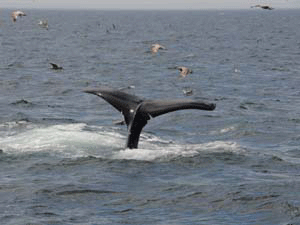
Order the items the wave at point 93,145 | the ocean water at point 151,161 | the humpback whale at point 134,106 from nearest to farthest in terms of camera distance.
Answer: the ocean water at point 151,161 → the humpback whale at point 134,106 → the wave at point 93,145

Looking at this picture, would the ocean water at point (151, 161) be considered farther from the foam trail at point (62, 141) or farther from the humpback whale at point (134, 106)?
the humpback whale at point (134, 106)

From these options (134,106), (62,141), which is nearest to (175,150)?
(134,106)

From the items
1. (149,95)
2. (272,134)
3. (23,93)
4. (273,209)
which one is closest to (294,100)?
(149,95)

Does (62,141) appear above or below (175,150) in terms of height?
below

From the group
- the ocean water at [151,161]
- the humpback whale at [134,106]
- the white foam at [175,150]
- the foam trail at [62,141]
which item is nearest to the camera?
the ocean water at [151,161]

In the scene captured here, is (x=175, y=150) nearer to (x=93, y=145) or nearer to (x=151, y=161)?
(x=151, y=161)

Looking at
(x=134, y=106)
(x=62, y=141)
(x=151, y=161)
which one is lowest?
(x=62, y=141)

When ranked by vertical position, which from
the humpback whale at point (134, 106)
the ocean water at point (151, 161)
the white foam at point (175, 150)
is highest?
the humpback whale at point (134, 106)

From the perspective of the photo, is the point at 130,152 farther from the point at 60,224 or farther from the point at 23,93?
the point at 23,93

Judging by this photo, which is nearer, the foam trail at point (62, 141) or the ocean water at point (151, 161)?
the ocean water at point (151, 161)

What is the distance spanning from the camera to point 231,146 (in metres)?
23.9

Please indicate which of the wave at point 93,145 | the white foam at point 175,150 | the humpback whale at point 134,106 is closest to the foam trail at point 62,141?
the wave at point 93,145

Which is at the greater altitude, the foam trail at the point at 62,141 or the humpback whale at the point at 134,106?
the humpback whale at the point at 134,106

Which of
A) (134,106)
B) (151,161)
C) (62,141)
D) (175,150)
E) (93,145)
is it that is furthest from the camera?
(62,141)
